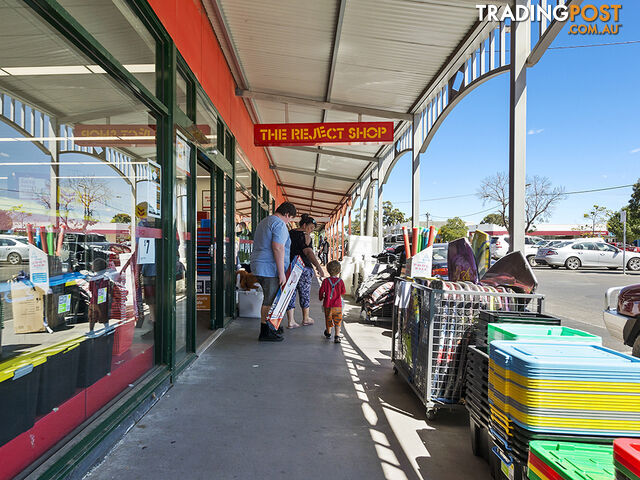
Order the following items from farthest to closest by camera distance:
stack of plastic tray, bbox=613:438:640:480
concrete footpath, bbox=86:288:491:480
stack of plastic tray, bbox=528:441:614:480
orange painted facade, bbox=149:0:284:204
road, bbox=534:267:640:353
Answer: road, bbox=534:267:640:353 → orange painted facade, bbox=149:0:284:204 → concrete footpath, bbox=86:288:491:480 → stack of plastic tray, bbox=528:441:614:480 → stack of plastic tray, bbox=613:438:640:480

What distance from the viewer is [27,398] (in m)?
2.02

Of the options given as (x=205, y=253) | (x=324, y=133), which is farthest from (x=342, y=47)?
(x=205, y=253)

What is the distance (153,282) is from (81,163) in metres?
1.25

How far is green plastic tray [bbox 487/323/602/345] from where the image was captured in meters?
2.22

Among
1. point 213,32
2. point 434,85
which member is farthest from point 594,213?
point 213,32

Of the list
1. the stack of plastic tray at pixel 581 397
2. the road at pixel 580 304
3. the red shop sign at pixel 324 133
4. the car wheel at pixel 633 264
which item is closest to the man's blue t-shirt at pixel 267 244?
the red shop sign at pixel 324 133

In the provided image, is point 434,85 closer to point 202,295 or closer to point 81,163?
point 202,295

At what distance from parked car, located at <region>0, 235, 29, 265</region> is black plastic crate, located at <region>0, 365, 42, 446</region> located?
0.52m

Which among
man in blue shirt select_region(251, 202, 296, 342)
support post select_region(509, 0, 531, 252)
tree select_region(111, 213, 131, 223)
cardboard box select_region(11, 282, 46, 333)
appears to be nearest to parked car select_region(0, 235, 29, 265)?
cardboard box select_region(11, 282, 46, 333)

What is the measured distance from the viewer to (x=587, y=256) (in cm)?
1952

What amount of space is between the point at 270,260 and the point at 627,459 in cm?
428

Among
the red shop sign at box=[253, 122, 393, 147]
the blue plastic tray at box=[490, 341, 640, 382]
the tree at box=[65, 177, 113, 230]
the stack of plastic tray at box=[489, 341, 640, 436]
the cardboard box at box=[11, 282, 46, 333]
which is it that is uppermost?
the red shop sign at box=[253, 122, 393, 147]

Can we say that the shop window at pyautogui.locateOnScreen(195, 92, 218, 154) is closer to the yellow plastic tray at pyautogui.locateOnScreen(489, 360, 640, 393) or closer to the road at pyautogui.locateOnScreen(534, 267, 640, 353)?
the yellow plastic tray at pyautogui.locateOnScreen(489, 360, 640, 393)

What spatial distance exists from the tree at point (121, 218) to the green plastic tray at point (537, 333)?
8.52 ft
